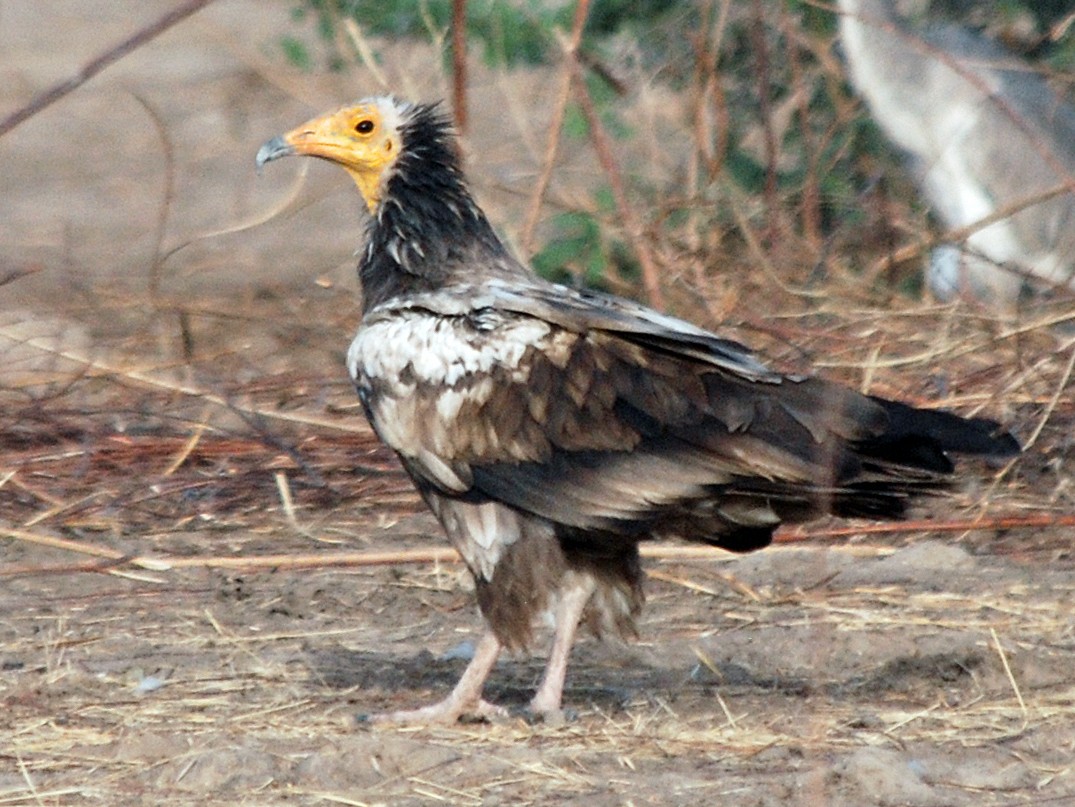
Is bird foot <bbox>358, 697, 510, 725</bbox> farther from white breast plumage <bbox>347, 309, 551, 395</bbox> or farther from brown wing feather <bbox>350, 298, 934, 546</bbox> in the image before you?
white breast plumage <bbox>347, 309, 551, 395</bbox>

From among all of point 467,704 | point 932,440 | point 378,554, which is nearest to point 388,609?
point 378,554

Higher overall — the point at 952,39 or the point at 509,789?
the point at 952,39

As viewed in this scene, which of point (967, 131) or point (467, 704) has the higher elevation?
point (967, 131)

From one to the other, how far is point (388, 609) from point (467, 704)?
47.1 inches

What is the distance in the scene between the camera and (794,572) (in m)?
6.16

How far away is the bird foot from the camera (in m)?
4.68

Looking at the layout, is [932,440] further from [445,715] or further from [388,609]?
[388,609]

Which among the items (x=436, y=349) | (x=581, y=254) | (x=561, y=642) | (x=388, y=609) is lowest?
(x=388, y=609)

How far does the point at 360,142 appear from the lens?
17.3ft

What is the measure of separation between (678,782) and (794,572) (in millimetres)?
2099

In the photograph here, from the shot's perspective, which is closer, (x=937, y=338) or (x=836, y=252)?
(x=937, y=338)

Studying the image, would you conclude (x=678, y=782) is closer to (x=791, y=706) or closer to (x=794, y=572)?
(x=791, y=706)

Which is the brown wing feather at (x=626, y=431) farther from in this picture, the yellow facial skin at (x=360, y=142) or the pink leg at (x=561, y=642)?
the yellow facial skin at (x=360, y=142)

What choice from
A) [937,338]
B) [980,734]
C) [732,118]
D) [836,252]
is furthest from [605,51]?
[980,734]
